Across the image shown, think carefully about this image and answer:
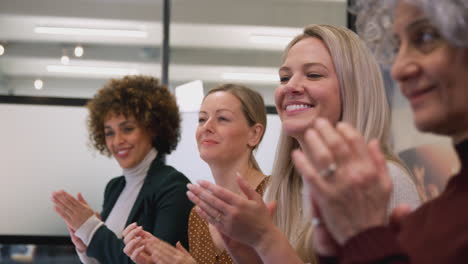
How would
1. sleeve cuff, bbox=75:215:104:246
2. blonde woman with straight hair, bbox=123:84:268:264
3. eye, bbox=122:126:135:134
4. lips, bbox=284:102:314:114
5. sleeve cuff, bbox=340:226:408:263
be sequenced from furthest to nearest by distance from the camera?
eye, bbox=122:126:135:134, sleeve cuff, bbox=75:215:104:246, blonde woman with straight hair, bbox=123:84:268:264, lips, bbox=284:102:314:114, sleeve cuff, bbox=340:226:408:263

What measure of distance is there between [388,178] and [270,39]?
3704 millimetres

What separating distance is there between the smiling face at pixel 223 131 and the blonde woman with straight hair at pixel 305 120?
0.62 meters

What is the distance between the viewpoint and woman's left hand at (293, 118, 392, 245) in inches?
32.4

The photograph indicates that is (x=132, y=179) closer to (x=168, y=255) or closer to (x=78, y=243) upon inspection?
(x=78, y=243)

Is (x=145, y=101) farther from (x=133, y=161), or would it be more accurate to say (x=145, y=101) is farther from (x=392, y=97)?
(x=392, y=97)

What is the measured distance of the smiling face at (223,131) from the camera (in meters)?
2.67

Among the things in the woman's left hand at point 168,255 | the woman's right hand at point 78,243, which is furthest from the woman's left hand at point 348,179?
the woman's right hand at point 78,243

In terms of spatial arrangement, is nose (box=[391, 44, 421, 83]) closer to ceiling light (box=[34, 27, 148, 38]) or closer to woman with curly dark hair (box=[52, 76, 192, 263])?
woman with curly dark hair (box=[52, 76, 192, 263])

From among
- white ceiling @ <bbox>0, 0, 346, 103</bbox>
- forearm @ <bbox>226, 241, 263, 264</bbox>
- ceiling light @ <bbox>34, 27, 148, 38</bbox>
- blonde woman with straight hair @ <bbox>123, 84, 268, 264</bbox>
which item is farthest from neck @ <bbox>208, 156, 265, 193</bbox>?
ceiling light @ <bbox>34, 27, 148, 38</bbox>

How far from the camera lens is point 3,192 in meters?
4.22

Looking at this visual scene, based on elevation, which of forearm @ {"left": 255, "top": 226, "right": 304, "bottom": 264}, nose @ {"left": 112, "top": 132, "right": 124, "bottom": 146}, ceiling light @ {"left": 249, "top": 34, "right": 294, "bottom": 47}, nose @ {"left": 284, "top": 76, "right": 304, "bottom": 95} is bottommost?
forearm @ {"left": 255, "top": 226, "right": 304, "bottom": 264}

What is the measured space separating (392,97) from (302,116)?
853 mm

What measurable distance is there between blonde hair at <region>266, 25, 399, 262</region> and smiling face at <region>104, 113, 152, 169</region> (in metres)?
1.23

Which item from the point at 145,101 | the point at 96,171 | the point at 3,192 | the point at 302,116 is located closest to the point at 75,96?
the point at 96,171
